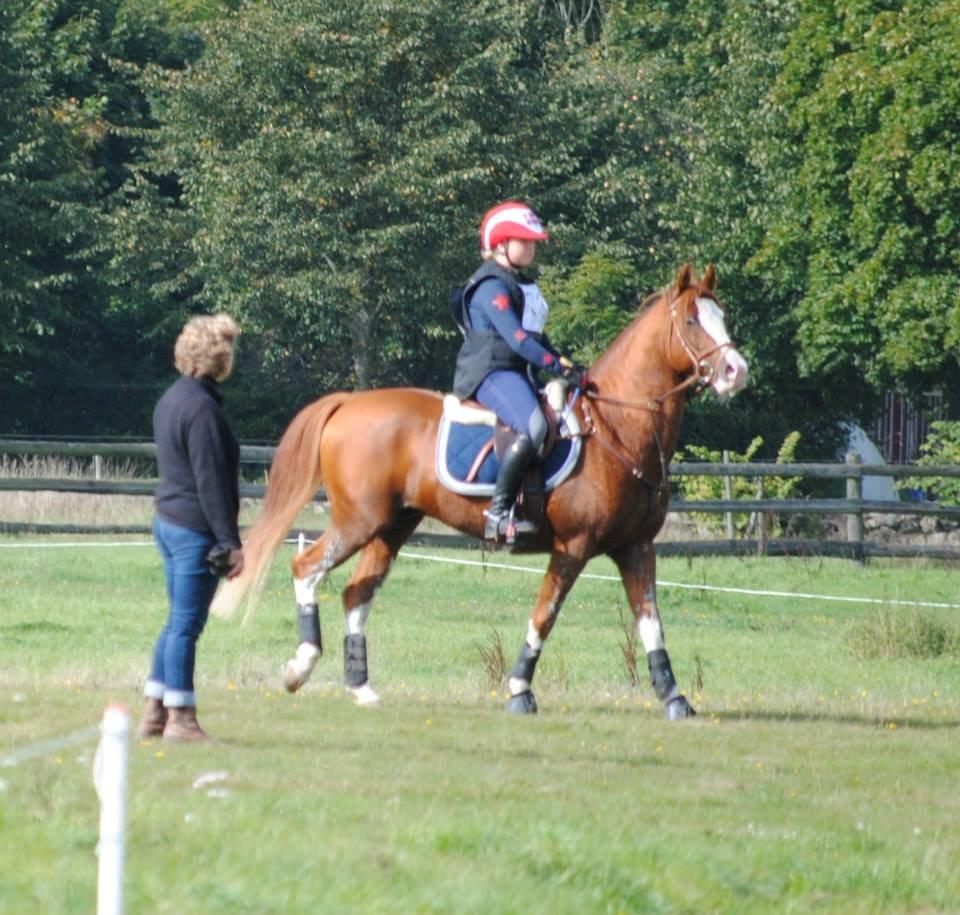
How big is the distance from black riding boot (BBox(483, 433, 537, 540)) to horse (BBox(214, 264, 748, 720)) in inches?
7.4

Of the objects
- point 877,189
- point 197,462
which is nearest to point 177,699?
point 197,462

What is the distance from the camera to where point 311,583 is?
477 inches

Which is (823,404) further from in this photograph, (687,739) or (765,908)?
(765,908)

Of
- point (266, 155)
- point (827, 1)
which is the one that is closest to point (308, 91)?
point (266, 155)

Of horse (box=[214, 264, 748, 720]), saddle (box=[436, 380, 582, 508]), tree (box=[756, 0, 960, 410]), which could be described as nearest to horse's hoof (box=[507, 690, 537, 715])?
horse (box=[214, 264, 748, 720])

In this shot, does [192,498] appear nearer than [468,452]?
Yes

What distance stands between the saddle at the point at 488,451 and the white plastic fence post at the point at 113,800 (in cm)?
680

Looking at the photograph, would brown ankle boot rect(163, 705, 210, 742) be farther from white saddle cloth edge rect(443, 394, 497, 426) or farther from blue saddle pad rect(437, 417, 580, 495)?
white saddle cloth edge rect(443, 394, 497, 426)

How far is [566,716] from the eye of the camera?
11148mm

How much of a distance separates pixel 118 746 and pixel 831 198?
32.8 metres

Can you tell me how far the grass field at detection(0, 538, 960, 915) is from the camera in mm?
6543

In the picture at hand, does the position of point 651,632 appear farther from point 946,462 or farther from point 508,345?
point 946,462

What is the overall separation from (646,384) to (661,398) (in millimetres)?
120

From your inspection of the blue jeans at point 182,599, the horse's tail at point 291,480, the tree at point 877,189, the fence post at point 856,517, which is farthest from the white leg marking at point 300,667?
the tree at point 877,189
